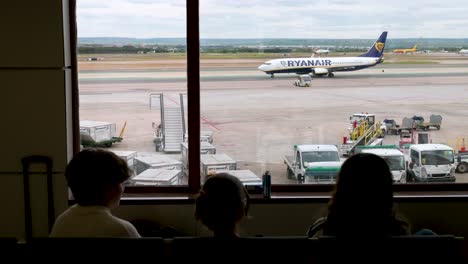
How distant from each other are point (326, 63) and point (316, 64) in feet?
0.26

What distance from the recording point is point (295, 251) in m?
1.80

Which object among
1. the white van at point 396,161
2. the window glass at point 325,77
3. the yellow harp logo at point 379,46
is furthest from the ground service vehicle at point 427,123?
the yellow harp logo at point 379,46

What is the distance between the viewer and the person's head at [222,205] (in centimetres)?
193

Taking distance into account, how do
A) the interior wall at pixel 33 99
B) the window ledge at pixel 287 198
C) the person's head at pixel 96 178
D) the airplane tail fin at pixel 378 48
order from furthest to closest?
the airplane tail fin at pixel 378 48
the window ledge at pixel 287 198
the interior wall at pixel 33 99
the person's head at pixel 96 178

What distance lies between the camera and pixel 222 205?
1.95m

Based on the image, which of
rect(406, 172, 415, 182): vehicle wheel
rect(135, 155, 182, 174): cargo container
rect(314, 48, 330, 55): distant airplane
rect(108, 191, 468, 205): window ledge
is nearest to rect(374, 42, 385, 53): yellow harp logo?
rect(314, 48, 330, 55): distant airplane

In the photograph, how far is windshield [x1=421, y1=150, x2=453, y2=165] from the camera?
372 centimetres

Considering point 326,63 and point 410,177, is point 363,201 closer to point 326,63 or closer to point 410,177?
point 410,177

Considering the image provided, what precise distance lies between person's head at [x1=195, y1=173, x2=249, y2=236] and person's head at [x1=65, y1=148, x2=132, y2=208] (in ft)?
1.11

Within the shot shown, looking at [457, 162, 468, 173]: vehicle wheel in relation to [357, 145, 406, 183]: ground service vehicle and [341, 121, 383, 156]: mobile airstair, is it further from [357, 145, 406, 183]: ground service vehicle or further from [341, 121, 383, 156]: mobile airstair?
[341, 121, 383, 156]: mobile airstair

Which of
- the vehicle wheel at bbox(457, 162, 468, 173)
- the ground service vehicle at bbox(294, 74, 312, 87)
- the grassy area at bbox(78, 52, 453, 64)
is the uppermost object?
the grassy area at bbox(78, 52, 453, 64)

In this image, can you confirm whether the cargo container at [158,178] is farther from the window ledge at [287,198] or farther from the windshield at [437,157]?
the windshield at [437,157]

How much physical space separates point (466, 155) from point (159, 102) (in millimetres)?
2116

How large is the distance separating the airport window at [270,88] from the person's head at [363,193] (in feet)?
4.96
